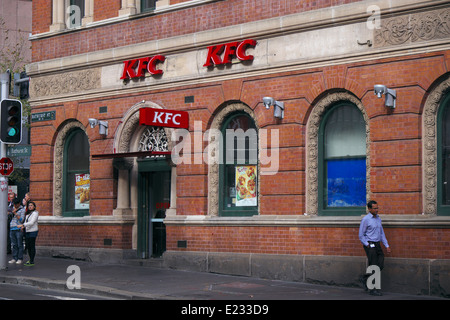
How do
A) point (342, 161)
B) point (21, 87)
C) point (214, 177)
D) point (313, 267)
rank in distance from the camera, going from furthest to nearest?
point (21, 87), point (214, 177), point (342, 161), point (313, 267)

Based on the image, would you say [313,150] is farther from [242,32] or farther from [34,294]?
[34,294]

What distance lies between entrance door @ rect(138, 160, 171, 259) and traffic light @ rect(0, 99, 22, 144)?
3785 mm

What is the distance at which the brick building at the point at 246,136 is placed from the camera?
51.1 feet

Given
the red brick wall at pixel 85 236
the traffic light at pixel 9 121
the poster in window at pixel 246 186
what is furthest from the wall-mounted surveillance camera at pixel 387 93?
the traffic light at pixel 9 121

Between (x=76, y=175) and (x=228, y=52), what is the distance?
675 centimetres

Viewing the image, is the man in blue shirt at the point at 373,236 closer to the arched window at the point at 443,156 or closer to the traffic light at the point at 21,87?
the arched window at the point at 443,156

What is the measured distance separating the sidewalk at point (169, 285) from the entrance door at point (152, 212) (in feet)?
2.96

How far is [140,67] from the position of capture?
67.8 feet

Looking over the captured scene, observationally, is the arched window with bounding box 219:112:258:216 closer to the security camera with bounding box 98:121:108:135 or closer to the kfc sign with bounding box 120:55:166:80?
the kfc sign with bounding box 120:55:166:80

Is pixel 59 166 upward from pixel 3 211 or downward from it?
upward

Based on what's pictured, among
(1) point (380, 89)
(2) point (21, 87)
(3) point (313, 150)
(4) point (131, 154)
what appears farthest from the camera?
(2) point (21, 87)

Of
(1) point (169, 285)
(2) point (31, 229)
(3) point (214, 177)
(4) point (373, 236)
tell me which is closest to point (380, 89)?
(4) point (373, 236)

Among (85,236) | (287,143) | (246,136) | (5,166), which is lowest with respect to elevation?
(85,236)

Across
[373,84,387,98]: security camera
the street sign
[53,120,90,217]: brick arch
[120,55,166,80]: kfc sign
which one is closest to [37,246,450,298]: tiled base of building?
[53,120,90,217]: brick arch
